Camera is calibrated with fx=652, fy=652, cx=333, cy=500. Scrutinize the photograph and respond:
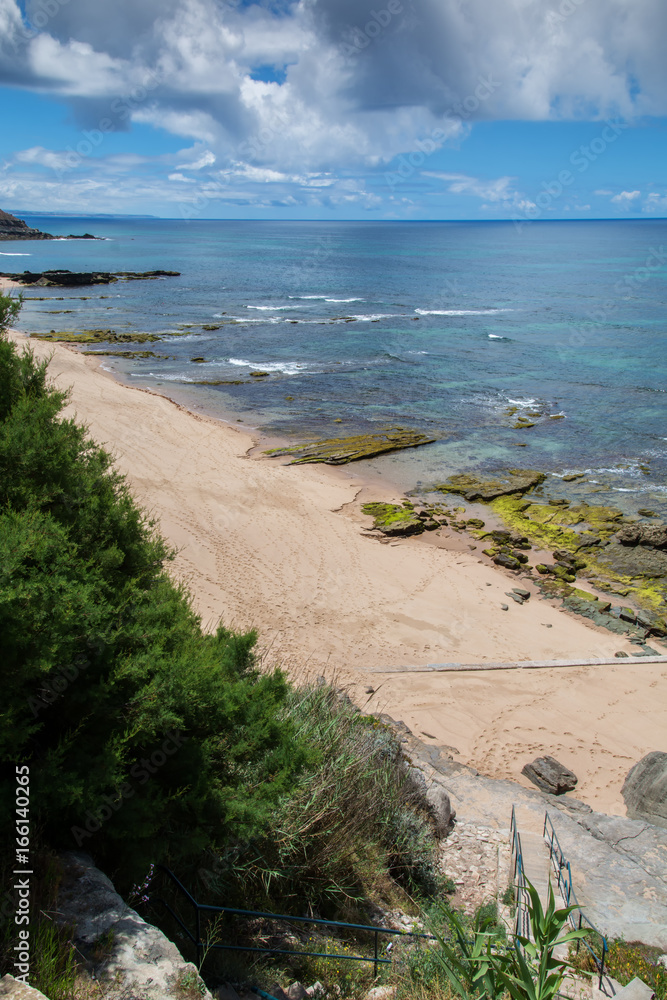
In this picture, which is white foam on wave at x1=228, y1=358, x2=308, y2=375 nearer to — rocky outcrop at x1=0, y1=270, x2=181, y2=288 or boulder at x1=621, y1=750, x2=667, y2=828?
boulder at x1=621, y1=750, x2=667, y2=828

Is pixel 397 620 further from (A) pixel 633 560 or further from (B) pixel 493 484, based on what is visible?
(B) pixel 493 484

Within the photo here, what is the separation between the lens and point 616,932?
5.98 meters

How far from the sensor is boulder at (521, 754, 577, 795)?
31.4 feet

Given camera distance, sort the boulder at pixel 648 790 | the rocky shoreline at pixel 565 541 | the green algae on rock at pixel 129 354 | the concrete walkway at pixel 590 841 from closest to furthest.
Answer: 1. the concrete walkway at pixel 590 841
2. the boulder at pixel 648 790
3. the rocky shoreline at pixel 565 541
4. the green algae on rock at pixel 129 354

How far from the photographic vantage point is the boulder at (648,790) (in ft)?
29.1

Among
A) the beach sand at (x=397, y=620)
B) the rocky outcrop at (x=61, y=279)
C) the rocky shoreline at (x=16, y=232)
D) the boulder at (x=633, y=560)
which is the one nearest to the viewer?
the beach sand at (x=397, y=620)

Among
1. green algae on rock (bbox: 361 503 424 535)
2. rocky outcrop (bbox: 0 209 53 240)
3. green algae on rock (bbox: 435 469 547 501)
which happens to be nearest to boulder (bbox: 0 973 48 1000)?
green algae on rock (bbox: 361 503 424 535)

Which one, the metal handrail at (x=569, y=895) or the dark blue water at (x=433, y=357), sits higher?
the dark blue water at (x=433, y=357)

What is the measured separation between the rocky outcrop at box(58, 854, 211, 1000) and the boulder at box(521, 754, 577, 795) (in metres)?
7.21

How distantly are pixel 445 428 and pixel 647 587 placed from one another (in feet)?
41.2

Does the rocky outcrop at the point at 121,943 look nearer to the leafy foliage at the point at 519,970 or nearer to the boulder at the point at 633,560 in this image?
the leafy foliage at the point at 519,970

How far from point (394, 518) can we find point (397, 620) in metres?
5.29

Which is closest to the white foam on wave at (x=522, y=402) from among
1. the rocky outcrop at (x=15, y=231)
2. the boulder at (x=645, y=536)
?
the boulder at (x=645, y=536)

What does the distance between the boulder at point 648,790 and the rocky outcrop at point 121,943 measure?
24.2 ft
